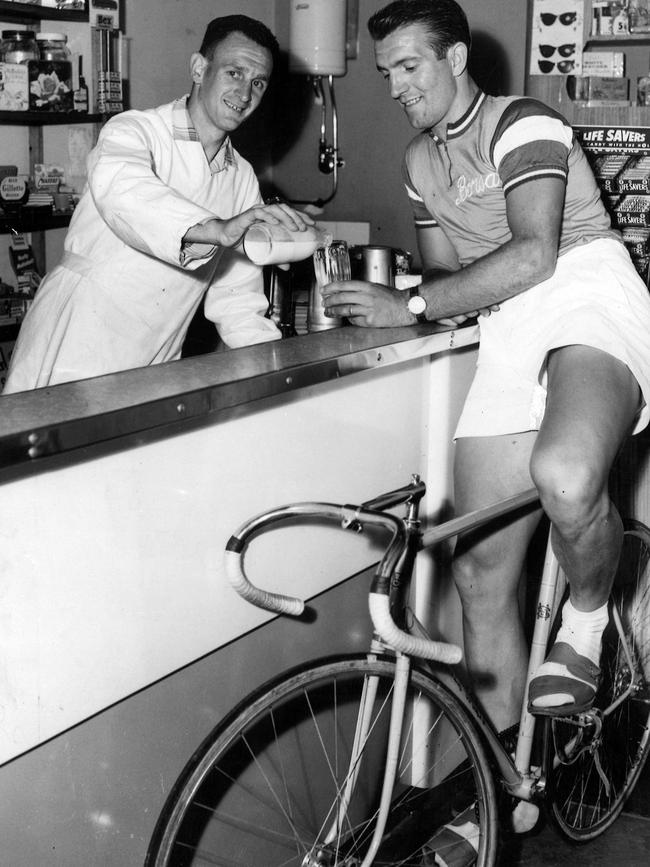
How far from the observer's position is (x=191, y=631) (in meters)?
1.55

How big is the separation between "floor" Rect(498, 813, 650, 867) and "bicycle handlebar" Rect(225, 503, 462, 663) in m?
1.10

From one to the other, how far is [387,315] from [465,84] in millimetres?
479

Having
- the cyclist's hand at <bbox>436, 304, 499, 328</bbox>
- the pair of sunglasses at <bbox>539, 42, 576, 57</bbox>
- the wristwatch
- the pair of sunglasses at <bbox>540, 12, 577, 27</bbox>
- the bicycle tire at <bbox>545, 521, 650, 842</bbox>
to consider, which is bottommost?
the bicycle tire at <bbox>545, 521, 650, 842</bbox>

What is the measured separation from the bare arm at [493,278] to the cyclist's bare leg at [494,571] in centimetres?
29

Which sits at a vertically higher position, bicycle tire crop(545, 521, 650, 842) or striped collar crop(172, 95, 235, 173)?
striped collar crop(172, 95, 235, 173)

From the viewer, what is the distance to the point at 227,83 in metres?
2.34

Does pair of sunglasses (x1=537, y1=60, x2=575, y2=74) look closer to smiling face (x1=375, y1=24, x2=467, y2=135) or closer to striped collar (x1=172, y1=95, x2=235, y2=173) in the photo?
striped collar (x1=172, y1=95, x2=235, y2=173)

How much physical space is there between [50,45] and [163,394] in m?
2.46

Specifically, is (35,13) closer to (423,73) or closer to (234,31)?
(234,31)

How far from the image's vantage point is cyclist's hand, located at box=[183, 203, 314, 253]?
1.82m

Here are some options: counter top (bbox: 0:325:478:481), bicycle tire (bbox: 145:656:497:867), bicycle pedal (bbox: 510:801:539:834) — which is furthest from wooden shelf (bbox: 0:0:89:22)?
bicycle pedal (bbox: 510:801:539:834)

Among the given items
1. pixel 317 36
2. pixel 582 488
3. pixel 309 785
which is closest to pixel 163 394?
pixel 582 488

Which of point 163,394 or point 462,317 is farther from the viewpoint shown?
point 462,317

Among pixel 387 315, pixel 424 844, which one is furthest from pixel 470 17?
pixel 424 844
